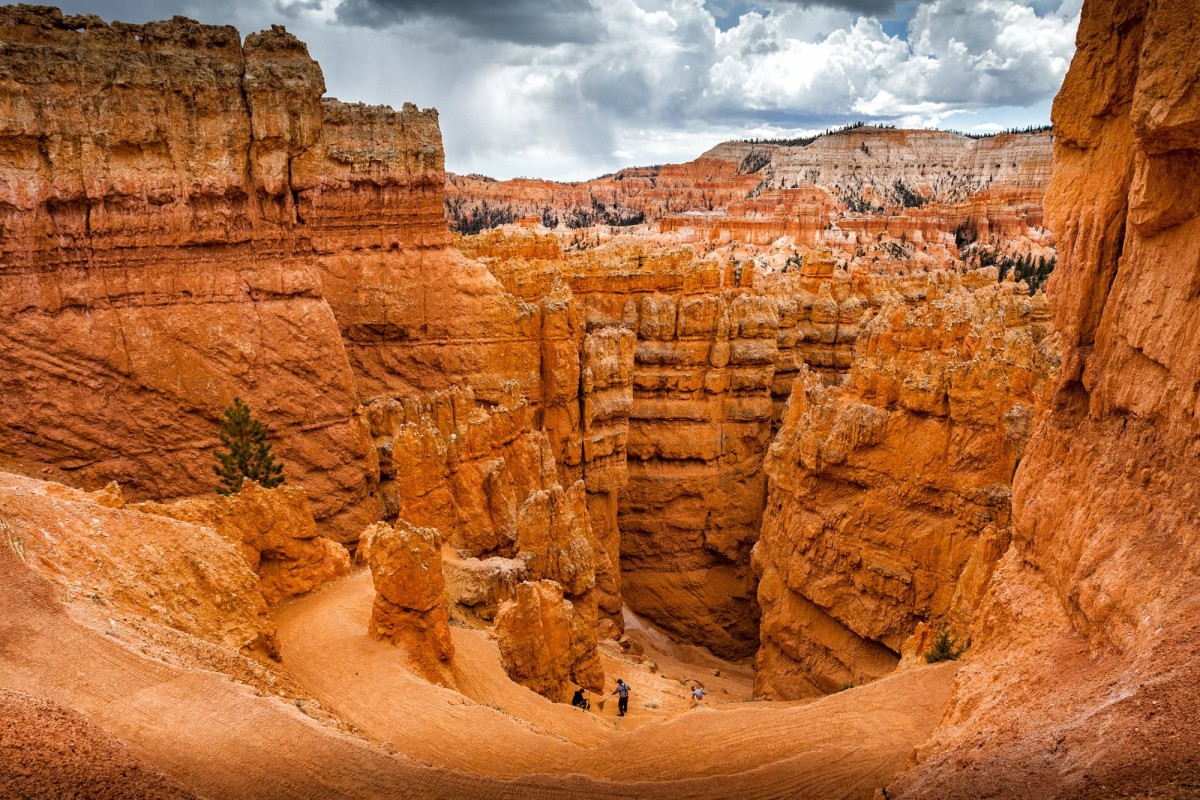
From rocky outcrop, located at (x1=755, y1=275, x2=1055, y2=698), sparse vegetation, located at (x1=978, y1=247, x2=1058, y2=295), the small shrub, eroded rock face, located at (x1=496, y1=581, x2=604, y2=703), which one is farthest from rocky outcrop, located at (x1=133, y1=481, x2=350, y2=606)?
sparse vegetation, located at (x1=978, y1=247, x2=1058, y2=295)

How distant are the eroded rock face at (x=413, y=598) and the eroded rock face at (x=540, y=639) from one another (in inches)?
74.9

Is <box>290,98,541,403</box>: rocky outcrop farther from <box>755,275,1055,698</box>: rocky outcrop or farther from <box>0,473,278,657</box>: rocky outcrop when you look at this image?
<box>0,473,278,657</box>: rocky outcrop

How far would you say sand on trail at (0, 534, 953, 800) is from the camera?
22.8 feet

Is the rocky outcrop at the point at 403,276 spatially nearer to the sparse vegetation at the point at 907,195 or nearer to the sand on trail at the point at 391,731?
→ the sand on trail at the point at 391,731

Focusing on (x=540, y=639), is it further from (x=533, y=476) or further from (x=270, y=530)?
(x=533, y=476)

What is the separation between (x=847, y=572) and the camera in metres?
18.2

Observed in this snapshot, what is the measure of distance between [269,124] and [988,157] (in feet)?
492

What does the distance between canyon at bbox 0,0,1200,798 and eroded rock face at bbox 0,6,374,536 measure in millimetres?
82

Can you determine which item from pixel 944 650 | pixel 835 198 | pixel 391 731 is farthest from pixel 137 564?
pixel 835 198

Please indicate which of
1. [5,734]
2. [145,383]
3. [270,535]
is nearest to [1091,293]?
[5,734]

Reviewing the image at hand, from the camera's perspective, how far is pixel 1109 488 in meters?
7.61

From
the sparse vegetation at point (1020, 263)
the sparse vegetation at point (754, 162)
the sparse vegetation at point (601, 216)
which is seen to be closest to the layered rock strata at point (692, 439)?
the sparse vegetation at point (1020, 263)

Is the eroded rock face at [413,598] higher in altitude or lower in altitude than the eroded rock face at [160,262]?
lower

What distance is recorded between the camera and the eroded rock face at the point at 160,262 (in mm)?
16250
